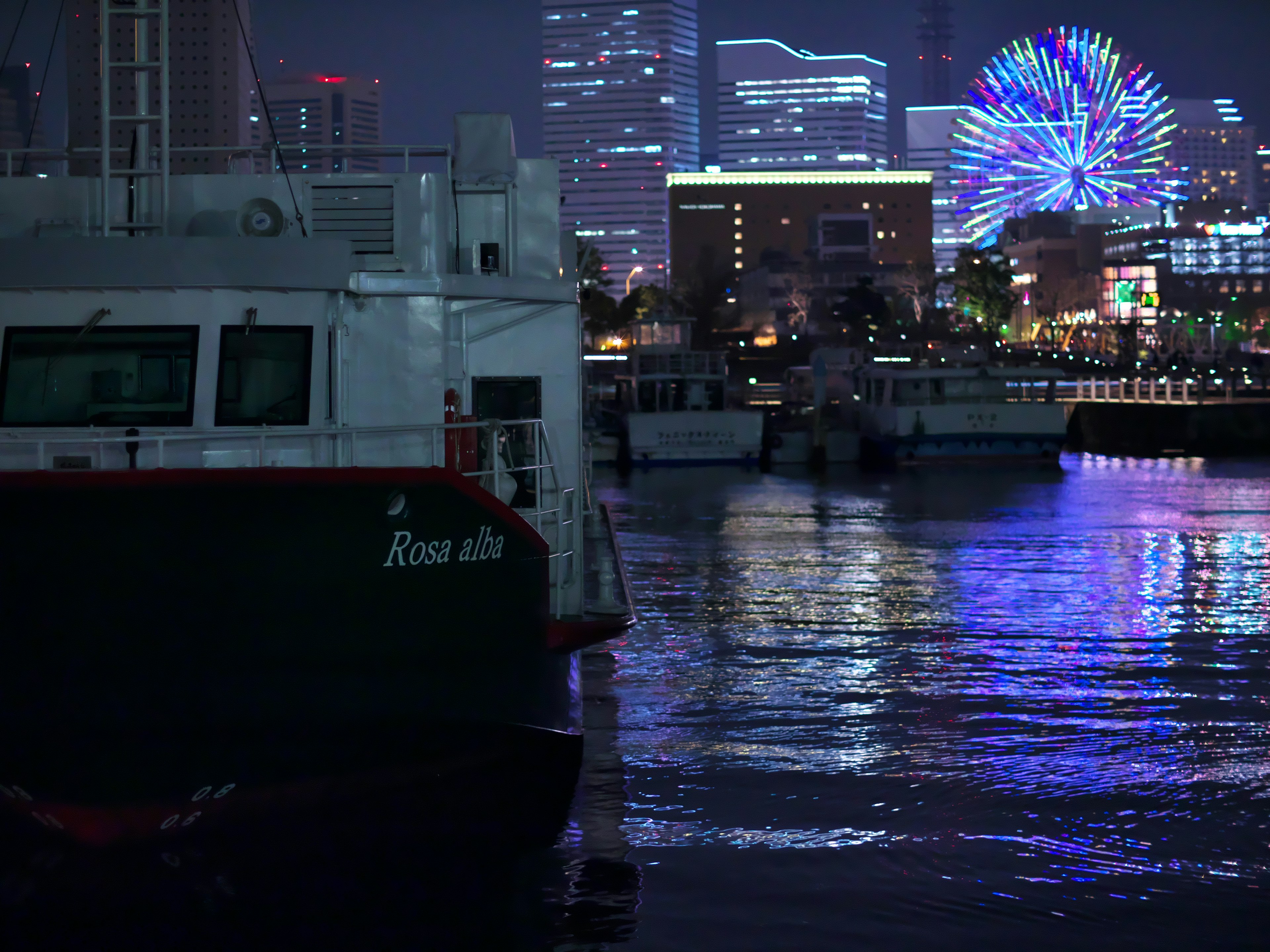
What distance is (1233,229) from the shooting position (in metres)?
197

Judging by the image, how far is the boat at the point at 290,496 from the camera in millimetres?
7941

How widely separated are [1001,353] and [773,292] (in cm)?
8349

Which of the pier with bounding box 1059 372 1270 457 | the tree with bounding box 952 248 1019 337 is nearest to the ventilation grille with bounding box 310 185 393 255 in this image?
the pier with bounding box 1059 372 1270 457

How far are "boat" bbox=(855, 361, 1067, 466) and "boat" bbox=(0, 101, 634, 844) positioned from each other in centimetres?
4307

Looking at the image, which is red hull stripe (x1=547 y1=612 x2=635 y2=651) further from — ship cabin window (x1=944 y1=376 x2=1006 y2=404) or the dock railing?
the dock railing

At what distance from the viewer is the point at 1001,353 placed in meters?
113

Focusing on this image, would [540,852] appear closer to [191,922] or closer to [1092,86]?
[191,922]

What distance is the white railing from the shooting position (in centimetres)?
827

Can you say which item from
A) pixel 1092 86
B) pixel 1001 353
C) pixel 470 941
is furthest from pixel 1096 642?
pixel 1092 86

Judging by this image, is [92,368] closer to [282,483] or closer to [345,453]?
[345,453]

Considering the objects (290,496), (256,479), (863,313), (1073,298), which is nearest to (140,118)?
(256,479)

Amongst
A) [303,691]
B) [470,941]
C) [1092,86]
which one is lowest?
[470,941]

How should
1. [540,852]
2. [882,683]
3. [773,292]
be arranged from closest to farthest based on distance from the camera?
[540,852], [882,683], [773,292]

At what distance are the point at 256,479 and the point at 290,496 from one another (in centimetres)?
23
